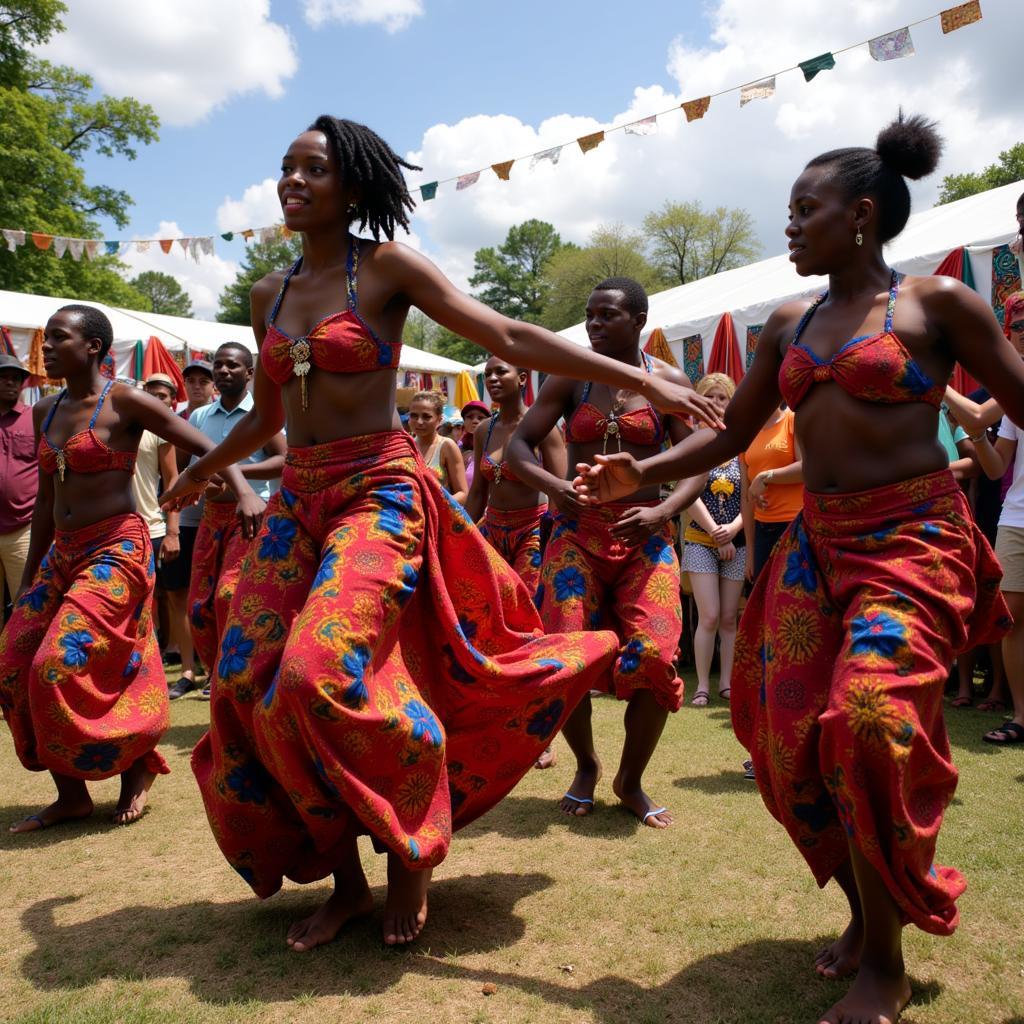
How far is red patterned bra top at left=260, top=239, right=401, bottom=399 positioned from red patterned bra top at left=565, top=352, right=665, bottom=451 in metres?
1.57

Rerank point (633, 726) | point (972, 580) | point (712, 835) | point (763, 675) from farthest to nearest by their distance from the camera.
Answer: point (633, 726), point (712, 835), point (763, 675), point (972, 580)

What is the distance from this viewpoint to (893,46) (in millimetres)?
8914

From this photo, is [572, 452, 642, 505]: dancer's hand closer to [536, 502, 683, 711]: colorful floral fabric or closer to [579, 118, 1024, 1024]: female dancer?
[579, 118, 1024, 1024]: female dancer

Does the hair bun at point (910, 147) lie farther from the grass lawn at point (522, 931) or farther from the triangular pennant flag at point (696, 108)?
the triangular pennant flag at point (696, 108)

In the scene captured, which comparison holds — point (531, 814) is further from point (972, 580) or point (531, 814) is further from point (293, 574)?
point (972, 580)

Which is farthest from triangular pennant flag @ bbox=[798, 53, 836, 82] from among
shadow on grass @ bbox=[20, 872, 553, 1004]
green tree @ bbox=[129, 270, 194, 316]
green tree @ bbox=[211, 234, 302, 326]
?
green tree @ bbox=[129, 270, 194, 316]

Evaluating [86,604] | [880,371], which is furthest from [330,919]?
[880,371]

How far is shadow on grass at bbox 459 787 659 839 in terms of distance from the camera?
4.42 metres

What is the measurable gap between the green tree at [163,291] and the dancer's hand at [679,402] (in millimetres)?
97583

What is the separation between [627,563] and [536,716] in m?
1.29

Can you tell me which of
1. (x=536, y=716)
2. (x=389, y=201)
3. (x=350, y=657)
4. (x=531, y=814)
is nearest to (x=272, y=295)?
(x=389, y=201)

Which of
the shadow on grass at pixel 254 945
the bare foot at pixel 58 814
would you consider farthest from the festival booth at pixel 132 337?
the shadow on grass at pixel 254 945

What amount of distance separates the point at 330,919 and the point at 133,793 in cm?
210

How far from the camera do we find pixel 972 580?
2762 mm
